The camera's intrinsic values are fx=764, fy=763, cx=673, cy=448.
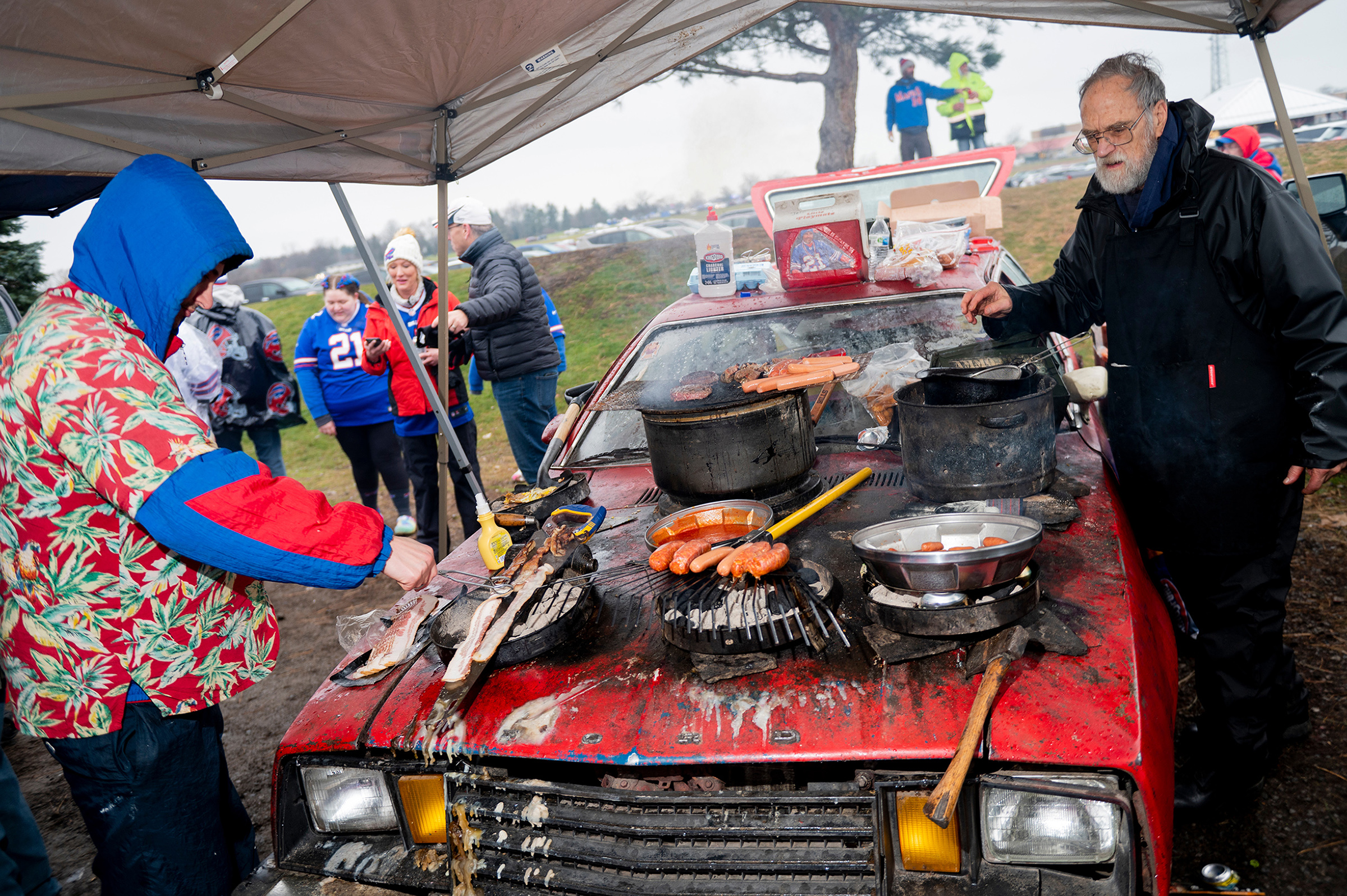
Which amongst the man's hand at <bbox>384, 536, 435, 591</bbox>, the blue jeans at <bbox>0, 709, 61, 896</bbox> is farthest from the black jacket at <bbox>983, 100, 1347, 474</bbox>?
the blue jeans at <bbox>0, 709, 61, 896</bbox>

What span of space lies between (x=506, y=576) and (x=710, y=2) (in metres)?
3.00

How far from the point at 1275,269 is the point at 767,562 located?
1794 millimetres

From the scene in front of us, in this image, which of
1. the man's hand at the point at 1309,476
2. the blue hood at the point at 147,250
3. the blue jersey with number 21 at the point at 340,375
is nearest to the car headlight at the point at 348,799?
the blue hood at the point at 147,250

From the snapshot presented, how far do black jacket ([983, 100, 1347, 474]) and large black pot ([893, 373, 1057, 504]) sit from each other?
0.56 metres

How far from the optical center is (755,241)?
15.0 m

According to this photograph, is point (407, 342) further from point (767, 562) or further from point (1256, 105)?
point (1256, 105)

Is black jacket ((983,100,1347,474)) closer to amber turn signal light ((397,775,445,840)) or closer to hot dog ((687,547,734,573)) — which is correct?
hot dog ((687,547,734,573))

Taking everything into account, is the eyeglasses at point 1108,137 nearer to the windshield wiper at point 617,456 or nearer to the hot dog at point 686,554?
the hot dog at point 686,554

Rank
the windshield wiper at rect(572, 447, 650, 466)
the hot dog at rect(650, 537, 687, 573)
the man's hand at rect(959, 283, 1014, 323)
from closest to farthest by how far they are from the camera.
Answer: the hot dog at rect(650, 537, 687, 573) → the man's hand at rect(959, 283, 1014, 323) → the windshield wiper at rect(572, 447, 650, 466)

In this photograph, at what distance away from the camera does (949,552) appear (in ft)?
6.03

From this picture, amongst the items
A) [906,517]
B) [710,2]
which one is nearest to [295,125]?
[710,2]

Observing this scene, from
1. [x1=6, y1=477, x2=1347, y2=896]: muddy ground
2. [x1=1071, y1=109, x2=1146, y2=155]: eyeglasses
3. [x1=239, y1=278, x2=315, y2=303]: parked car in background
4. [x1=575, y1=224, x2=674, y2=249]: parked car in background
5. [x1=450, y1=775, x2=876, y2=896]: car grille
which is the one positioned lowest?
[x1=6, y1=477, x2=1347, y2=896]: muddy ground

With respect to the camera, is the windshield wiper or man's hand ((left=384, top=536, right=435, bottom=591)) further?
the windshield wiper

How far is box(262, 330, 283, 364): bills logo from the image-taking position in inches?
265
